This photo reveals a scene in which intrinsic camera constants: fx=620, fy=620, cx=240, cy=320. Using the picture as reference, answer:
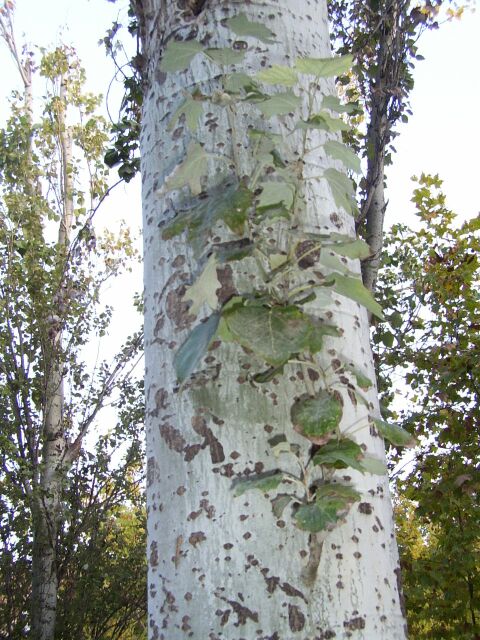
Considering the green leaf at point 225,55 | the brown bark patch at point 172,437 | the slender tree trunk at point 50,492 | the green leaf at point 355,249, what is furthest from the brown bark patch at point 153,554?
the slender tree trunk at point 50,492

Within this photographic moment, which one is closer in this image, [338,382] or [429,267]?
[338,382]

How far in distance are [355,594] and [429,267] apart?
143 inches

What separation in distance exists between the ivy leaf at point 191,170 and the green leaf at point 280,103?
0.35 feet

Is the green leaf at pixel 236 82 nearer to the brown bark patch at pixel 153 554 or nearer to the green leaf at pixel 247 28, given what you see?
the green leaf at pixel 247 28

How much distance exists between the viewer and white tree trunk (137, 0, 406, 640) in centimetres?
73

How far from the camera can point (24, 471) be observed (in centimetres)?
516

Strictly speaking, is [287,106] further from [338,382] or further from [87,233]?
[87,233]

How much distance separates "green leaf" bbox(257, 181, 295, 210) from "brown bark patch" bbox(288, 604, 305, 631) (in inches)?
19.3

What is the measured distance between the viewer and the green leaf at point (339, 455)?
0.75 meters

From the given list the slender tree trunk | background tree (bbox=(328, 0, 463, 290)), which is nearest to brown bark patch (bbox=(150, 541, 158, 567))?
background tree (bbox=(328, 0, 463, 290))

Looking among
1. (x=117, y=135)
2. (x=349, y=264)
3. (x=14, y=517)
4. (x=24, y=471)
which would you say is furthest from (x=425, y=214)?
(x=14, y=517)

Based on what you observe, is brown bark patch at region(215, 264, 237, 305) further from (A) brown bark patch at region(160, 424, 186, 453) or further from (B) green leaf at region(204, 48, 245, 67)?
(B) green leaf at region(204, 48, 245, 67)

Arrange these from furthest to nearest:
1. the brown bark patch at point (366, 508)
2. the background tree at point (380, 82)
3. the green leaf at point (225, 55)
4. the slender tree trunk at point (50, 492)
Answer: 1. the slender tree trunk at point (50, 492)
2. the background tree at point (380, 82)
3. the green leaf at point (225, 55)
4. the brown bark patch at point (366, 508)

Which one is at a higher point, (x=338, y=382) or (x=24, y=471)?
(x=24, y=471)
